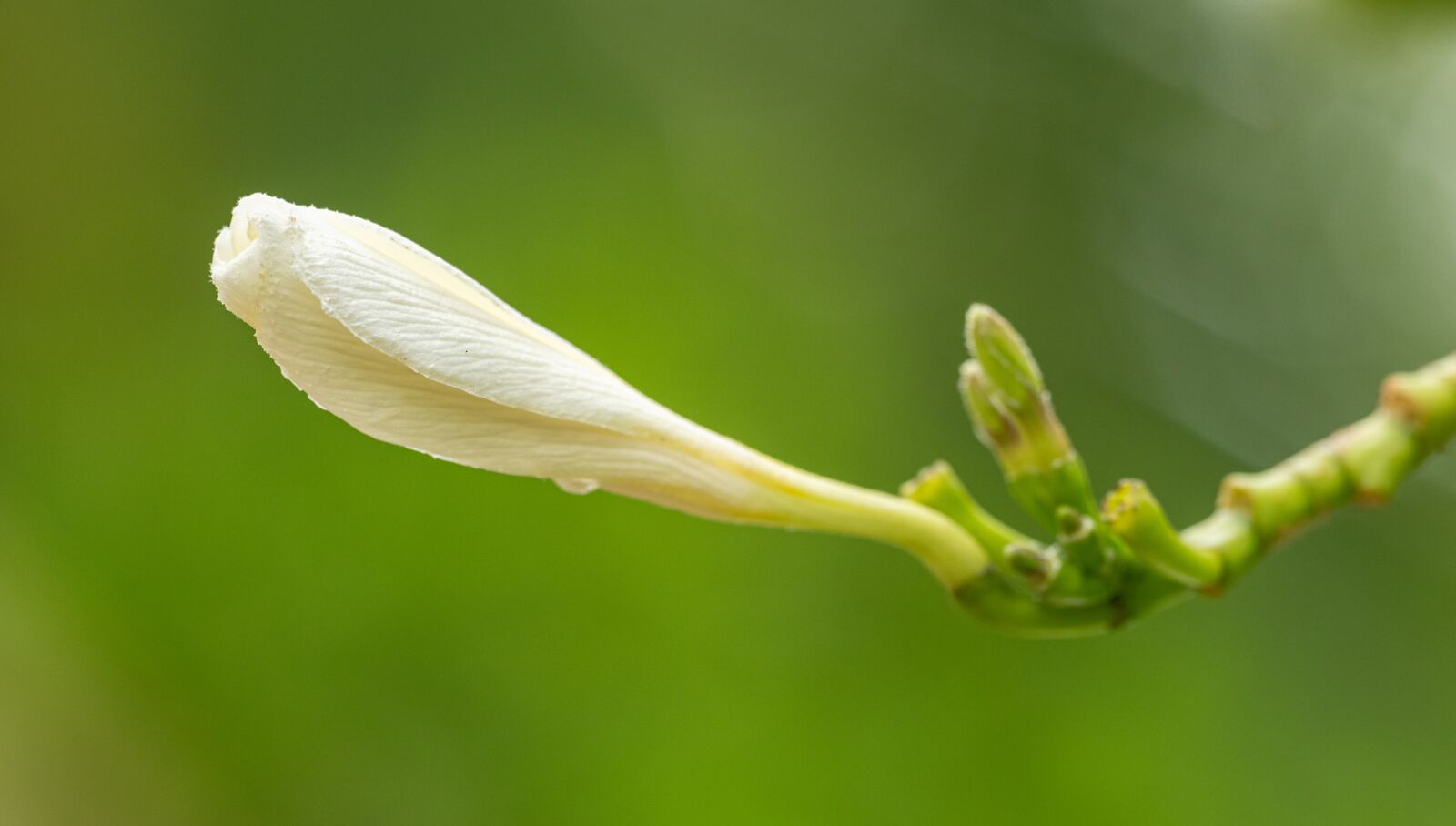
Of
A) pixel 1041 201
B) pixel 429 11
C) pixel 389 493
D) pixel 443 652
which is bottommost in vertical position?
pixel 443 652

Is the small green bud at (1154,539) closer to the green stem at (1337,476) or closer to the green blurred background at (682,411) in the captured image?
the green stem at (1337,476)

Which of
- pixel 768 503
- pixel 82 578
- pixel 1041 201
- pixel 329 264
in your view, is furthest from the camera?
pixel 1041 201

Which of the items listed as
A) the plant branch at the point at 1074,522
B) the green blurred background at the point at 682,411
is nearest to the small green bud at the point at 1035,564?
the plant branch at the point at 1074,522

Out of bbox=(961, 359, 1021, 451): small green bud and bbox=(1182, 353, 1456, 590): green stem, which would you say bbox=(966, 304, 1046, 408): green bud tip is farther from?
bbox=(1182, 353, 1456, 590): green stem

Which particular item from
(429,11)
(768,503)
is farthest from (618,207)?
(768,503)

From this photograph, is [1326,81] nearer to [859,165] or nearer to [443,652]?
[859,165]

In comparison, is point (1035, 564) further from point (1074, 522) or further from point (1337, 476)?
point (1337, 476)

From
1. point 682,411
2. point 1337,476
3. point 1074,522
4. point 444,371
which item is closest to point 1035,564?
point 1074,522
